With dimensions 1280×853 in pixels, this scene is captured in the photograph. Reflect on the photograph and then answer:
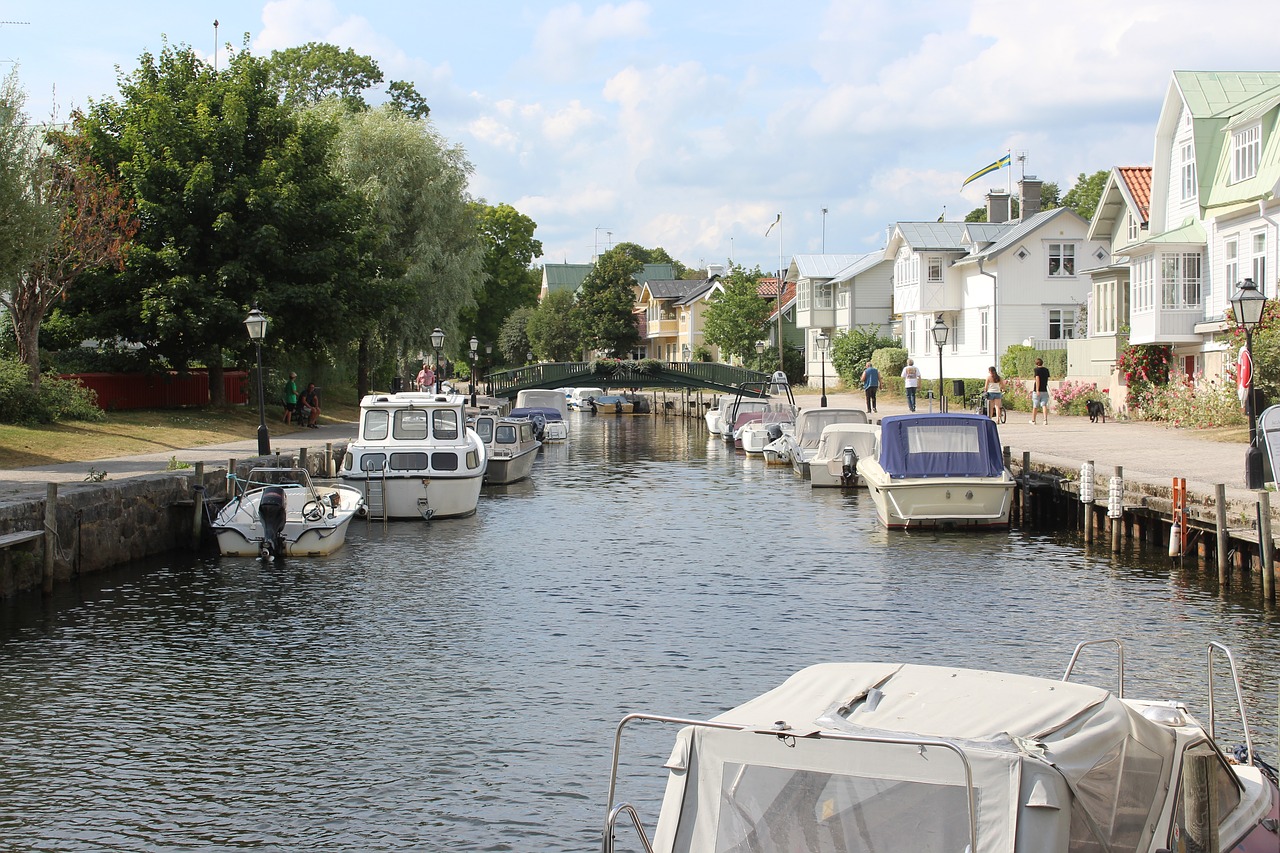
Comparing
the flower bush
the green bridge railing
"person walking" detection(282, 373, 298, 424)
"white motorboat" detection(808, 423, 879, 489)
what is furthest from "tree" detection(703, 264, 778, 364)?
"white motorboat" detection(808, 423, 879, 489)

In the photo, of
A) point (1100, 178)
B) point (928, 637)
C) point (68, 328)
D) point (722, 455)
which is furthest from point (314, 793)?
point (1100, 178)

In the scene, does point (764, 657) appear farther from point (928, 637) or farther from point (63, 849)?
point (63, 849)

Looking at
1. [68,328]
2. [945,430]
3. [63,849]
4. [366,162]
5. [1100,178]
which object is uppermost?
[1100,178]

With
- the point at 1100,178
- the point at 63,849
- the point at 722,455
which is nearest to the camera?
the point at 63,849

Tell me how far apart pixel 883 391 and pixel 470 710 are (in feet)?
179

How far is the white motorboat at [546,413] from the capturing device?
171 feet

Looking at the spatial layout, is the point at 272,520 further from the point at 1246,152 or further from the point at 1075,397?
the point at 1075,397

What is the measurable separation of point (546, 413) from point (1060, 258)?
26.5m

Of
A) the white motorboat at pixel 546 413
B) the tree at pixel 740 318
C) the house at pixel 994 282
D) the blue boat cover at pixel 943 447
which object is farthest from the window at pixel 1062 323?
the blue boat cover at pixel 943 447

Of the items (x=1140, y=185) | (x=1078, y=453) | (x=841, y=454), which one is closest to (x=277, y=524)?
(x=841, y=454)

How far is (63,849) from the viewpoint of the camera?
9430 millimetres

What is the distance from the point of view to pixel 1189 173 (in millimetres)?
40156

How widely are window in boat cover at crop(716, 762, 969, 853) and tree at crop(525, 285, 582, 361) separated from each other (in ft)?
338

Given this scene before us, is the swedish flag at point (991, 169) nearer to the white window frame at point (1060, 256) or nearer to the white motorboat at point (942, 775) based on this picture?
the white window frame at point (1060, 256)
